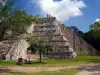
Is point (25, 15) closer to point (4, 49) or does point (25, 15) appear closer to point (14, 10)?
point (14, 10)

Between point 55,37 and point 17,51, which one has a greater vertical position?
point 55,37

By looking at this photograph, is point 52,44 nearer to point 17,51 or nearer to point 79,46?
point 17,51

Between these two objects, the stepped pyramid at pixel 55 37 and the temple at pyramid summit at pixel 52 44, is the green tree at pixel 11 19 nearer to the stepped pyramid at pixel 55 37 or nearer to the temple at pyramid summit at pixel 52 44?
the temple at pyramid summit at pixel 52 44

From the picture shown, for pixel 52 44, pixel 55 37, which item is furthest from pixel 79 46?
pixel 52 44

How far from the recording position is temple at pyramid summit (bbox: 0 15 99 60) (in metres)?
62.3

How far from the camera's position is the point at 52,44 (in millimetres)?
A: 68188

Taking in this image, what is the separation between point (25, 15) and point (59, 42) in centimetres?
3347

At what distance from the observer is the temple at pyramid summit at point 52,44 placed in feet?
204

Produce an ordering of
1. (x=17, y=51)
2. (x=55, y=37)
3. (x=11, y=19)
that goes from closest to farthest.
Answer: (x=11, y=19) < (x=17, y=51) < (x=55, y=37)

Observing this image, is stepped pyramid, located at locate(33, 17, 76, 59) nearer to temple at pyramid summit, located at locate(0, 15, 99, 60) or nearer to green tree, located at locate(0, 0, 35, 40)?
temple at pyramid summit, located at locate(0, 15, 99, 60)

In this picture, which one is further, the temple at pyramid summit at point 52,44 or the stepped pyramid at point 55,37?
the stepped pyramid at point 55,37

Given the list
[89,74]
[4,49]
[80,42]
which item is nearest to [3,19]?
[89,74]

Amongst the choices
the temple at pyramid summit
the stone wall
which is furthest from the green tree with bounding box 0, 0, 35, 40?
the stone wall

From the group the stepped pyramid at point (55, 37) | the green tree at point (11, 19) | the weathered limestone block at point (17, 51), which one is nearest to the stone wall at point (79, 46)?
the stepped pyramid at point (55, 37)
